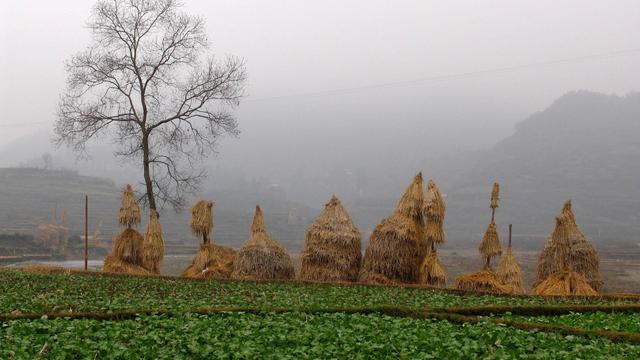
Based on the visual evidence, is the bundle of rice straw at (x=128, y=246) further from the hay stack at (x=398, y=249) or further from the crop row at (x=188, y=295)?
the hay stack at (x=398, y=249)

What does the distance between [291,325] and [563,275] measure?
622 inches

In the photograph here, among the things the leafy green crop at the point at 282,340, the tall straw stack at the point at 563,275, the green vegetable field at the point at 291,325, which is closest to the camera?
the leafy green crop at the point at 282,340

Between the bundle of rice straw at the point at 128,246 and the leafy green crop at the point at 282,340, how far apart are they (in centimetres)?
1564

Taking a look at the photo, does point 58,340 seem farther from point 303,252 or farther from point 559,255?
point 559,255

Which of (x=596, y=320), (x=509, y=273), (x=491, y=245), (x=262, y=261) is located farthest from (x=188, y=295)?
(x=509, y=273)

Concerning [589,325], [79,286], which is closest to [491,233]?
[589,325]

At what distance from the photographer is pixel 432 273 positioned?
28.2 metres

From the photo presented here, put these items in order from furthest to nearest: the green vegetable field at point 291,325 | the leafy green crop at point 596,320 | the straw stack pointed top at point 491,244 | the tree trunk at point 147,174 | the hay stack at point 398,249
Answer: the tree trunk at point 147,174 → the straw stack pointed top at point 491,244 → the hay stack at point 398,249 → the leafy green crop at point 596,320 → the green vegetable field at point 291,325

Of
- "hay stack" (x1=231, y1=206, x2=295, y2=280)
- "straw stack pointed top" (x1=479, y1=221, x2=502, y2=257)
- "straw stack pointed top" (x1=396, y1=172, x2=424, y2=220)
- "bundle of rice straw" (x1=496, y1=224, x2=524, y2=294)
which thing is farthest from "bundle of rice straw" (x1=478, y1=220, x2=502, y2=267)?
"hay stack" (x1=231, y1=206, x2=295, y2=280)

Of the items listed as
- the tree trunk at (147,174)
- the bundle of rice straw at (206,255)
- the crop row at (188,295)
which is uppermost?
the tree trunk at (147,174)

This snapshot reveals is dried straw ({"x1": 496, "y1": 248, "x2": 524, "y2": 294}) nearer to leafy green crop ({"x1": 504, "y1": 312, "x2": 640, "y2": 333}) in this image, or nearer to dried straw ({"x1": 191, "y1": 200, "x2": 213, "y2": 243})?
leafy green crop ({"x1": 504, "y1": 312, "x2": 640, "y2": 333})

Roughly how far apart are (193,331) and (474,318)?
677 cm

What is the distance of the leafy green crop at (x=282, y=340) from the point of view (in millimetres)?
12398

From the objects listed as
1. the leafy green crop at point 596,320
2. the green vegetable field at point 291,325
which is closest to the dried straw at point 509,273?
the green vegetable field at point 291,325
